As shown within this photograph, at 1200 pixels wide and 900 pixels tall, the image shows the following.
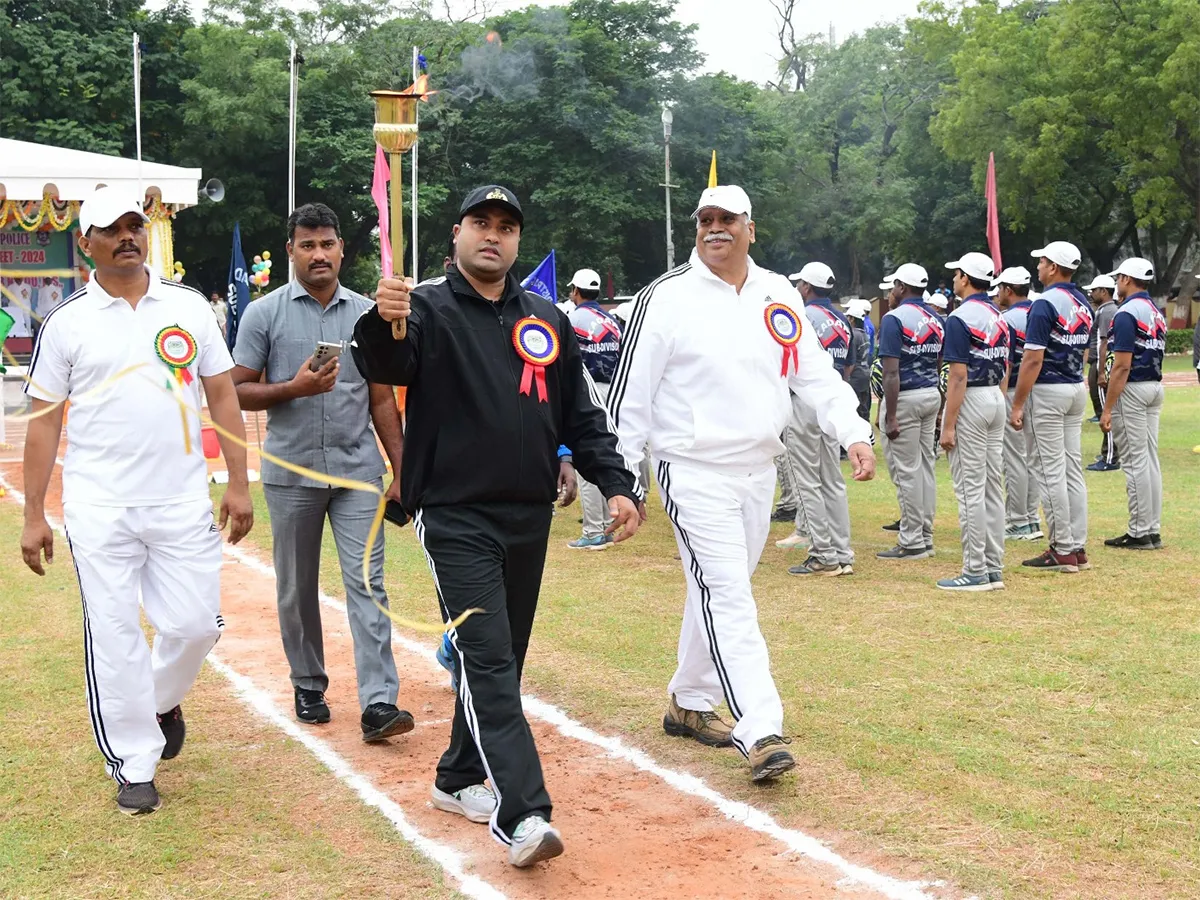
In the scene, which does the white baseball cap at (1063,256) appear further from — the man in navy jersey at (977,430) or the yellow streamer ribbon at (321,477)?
the yellow streamer ribbon at (321,477)

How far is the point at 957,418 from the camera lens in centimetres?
940

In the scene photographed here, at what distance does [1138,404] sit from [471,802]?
7615 millimetres

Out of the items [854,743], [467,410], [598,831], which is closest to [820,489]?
[854,743]

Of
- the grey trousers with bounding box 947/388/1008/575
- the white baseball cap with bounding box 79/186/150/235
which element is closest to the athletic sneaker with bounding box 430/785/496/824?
the white baseball cap with bounding box 79/186/150/235

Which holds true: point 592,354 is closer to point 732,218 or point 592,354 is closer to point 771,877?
point 732,218

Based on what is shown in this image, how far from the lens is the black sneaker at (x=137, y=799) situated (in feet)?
16.4

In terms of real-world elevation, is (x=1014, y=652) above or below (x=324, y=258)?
below

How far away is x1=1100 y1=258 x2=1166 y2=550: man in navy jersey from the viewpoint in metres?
10.4

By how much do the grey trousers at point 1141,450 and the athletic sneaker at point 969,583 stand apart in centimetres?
211

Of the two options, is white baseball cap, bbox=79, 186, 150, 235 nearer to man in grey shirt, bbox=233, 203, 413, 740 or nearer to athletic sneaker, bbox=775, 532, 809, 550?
man in grey shirt, bbox=233, 203, 413, 740

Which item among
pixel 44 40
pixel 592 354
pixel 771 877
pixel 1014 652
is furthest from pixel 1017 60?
pixel 771 877

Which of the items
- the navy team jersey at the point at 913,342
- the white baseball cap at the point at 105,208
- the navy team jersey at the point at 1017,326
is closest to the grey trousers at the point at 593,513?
the navy team jersey at the point at 913,342

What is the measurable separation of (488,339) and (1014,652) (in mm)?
4007

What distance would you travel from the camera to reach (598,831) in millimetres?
4738
